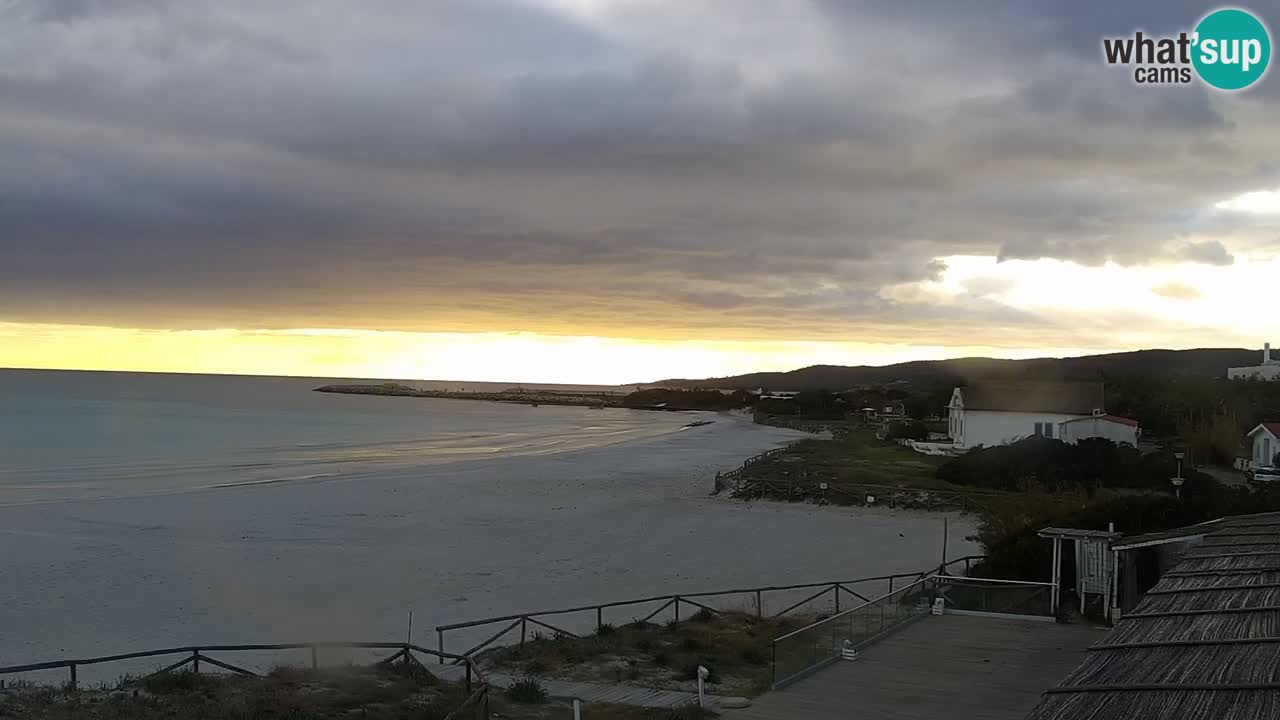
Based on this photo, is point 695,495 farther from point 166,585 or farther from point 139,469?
point 139,469

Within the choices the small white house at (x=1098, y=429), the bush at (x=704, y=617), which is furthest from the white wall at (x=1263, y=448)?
the bush at (x=704, y=617)

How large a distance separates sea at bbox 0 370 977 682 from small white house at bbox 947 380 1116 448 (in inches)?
555

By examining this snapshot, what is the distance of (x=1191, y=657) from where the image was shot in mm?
7684

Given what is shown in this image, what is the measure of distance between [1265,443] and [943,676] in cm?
3448

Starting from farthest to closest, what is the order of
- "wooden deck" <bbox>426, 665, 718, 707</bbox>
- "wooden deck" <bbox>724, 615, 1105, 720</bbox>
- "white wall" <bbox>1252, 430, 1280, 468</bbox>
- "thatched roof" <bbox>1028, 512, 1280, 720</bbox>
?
"white wall" <bbox>1252, 430, 1280, 468</bbox>, "wooden deck" <bbox>426, 665, 718, 707</bbox>, "wooden deck" <bbox>724, 615, 1105, 720</bbox>, "thatched roof" <bbox>1028, 512, 1280, 720</bbox>

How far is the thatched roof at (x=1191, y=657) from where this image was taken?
6453 mm

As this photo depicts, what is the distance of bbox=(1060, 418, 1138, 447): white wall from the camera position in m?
49.7

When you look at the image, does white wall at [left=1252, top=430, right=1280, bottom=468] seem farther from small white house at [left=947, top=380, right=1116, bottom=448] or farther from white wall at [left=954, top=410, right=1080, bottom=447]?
white wall at [left=954, top=410, right=1080, bottom=447]

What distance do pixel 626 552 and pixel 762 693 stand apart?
648 inches

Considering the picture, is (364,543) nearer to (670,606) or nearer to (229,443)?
(670,606)

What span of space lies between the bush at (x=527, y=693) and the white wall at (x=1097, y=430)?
4182 cm

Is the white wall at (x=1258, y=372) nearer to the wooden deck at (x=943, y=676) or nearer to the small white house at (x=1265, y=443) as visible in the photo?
the small white house at (x=1265, y=443)

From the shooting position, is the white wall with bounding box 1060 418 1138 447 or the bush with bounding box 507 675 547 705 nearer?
the bush with bounding box 507 675 547 705

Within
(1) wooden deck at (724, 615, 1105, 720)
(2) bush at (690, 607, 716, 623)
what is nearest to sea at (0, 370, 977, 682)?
(2) bush at (690, 607, 716, 623)
